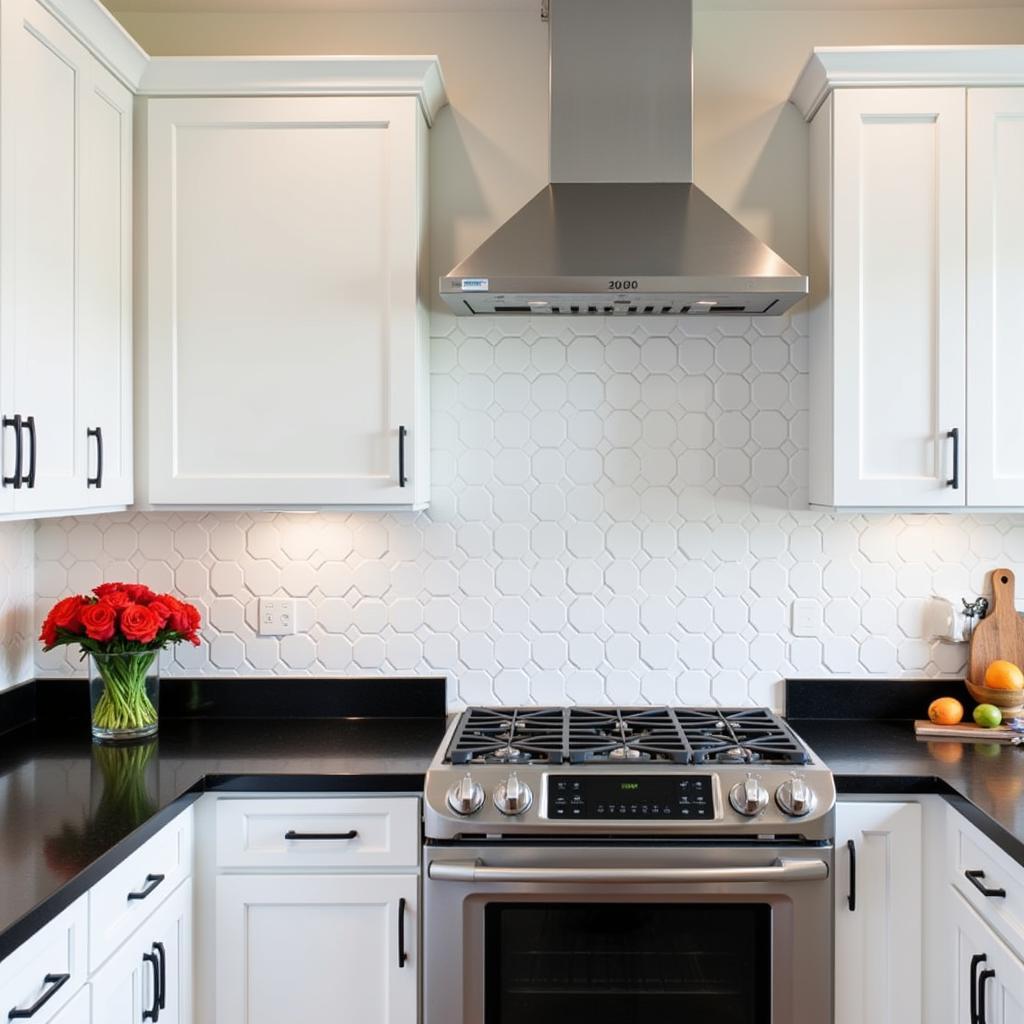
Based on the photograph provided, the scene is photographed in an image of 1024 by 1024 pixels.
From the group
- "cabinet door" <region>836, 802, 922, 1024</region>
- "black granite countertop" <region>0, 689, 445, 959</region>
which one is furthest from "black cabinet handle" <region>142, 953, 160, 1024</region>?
"cabinet door" <region>836, 802, 922, 1024</region>

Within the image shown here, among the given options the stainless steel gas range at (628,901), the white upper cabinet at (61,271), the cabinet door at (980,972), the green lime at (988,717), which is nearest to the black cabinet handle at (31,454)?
the white upper cabinet at (61,271)

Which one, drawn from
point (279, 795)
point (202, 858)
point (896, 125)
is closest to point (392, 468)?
point (279, 795)

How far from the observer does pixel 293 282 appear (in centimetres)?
Result: 247

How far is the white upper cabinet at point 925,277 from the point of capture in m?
2.45

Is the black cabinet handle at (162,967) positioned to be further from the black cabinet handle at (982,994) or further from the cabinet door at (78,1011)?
the black cabinet handle at (982,994)

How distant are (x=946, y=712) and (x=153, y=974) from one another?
1904 mm

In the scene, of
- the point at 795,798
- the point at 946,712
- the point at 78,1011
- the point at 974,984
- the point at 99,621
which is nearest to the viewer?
the point at 78,1011

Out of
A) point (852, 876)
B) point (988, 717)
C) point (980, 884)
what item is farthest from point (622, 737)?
point (988, 717)

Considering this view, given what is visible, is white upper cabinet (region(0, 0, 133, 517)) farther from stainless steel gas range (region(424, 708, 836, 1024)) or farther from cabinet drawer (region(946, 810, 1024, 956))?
cabinet drawer (region(946, 810, 1024, 956))

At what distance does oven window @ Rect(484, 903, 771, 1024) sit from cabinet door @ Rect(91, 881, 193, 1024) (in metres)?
0.62

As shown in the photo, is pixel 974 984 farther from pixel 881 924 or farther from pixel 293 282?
pixel 293 282

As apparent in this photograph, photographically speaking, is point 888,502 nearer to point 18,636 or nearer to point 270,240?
point 270,240

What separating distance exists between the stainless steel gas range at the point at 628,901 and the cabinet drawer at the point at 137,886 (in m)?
0.50

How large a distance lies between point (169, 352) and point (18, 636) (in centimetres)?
88
